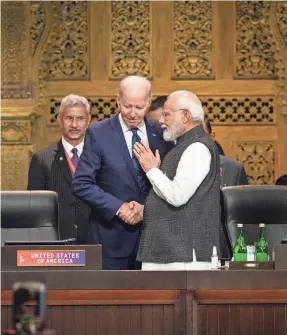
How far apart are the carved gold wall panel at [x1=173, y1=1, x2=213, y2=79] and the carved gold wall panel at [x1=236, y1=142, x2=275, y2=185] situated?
630 mm

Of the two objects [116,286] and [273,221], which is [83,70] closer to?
[273,221]

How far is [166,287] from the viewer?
479 cm

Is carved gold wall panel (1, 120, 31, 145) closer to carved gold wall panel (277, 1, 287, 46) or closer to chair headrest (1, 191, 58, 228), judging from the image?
carved gold wall panel (277, 1, 287, 46)

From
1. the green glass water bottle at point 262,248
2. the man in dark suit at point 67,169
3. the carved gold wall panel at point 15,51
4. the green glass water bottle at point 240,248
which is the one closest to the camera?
the green glass water bottle at point 240,248

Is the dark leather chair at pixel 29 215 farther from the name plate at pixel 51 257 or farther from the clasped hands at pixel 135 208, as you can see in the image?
the name plate at pixel 51 257

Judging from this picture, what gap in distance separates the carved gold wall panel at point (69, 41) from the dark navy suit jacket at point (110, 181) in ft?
9.62

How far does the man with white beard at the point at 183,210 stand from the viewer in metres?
5.02

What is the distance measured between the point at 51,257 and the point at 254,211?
127 cm

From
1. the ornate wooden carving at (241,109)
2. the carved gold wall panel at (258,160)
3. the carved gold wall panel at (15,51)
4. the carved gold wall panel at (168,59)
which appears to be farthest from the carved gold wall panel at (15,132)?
the carved gold wall panel at (258,160)

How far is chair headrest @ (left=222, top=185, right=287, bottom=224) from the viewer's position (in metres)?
5.65

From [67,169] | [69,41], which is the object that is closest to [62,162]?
[67,169]

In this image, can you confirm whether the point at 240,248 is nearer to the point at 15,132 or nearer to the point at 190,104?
the point at 190,104

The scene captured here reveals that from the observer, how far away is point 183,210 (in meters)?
5.06

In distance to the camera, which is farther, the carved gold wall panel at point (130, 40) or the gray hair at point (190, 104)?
the carved gold wall panel at point (130, 40)
